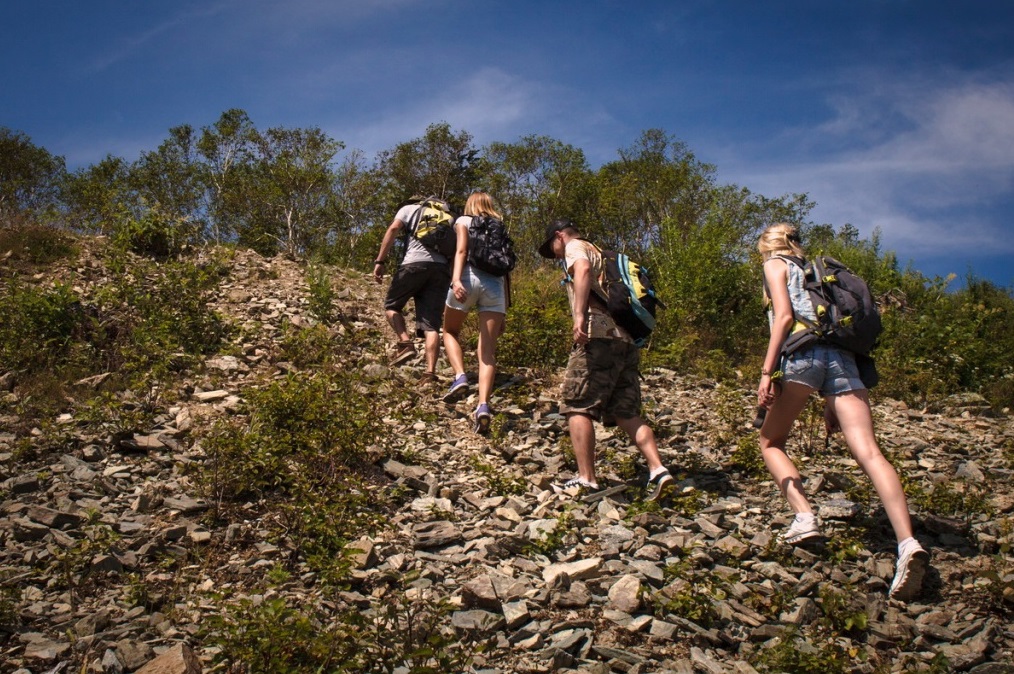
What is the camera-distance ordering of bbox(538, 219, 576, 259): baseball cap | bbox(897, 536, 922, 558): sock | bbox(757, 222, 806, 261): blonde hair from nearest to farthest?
bbox(897, 536, 922, 558): sock → bbox(757, 222, 806, 261): blonde hair → bbox(538, 219, 576, 259): baseball cap

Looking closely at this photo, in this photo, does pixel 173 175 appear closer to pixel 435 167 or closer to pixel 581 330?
pixel 435 167

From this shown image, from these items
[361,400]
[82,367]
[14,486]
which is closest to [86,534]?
[14,486]

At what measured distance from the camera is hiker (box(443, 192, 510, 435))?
6406 mm

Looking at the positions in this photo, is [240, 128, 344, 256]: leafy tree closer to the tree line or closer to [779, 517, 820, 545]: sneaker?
the tree line

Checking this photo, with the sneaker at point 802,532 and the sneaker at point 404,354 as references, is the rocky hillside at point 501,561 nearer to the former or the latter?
the sneaker at point 802,532

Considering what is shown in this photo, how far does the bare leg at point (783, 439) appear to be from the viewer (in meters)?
4.36

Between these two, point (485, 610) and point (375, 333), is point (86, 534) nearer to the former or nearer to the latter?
point (485, 610)


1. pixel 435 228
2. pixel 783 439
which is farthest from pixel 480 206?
pixel 783 439

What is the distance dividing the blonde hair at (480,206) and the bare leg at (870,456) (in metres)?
3.54

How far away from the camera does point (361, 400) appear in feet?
19.6

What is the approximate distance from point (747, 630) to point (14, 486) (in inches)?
182

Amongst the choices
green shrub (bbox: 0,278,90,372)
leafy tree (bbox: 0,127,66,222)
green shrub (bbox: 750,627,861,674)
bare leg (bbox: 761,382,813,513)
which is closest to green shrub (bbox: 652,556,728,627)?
green shrub (bbox: 750,627,861,674)

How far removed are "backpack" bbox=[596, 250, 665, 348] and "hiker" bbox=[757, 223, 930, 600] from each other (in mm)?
915

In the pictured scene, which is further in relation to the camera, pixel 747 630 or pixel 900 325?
pixel 900 325
